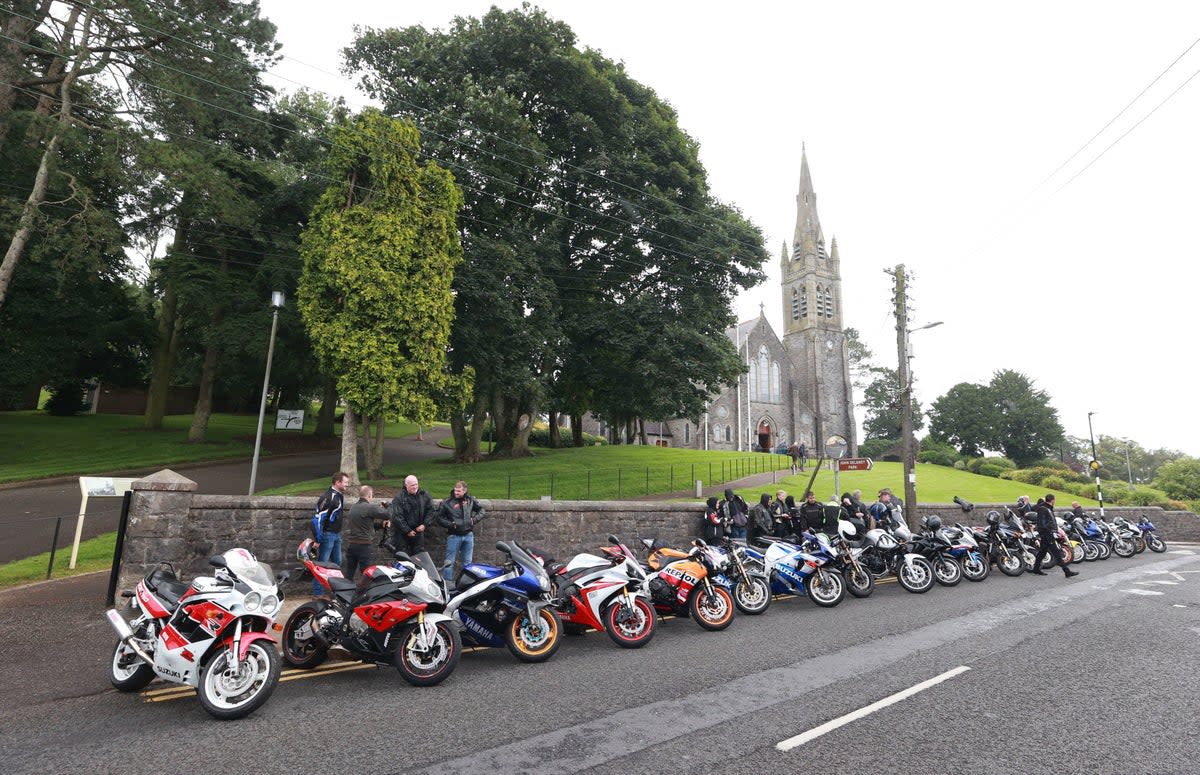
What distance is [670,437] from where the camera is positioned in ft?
201

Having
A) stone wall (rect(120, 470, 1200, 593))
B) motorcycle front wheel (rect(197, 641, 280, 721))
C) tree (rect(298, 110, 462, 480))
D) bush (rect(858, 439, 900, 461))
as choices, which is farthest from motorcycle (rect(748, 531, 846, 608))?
bush (rect(858, 439, 900, 461))

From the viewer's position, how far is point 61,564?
1036 cm

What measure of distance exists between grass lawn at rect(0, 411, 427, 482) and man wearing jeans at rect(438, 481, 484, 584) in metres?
19.0

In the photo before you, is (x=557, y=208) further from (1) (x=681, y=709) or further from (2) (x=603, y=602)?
(1) (x=681, y=709)

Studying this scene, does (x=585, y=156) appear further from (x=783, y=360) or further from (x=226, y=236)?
(x=783, y=360)

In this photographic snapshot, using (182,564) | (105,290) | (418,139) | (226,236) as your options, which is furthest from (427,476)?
(105,290)

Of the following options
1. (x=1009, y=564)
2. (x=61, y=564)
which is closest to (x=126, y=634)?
(x=61, y=564)

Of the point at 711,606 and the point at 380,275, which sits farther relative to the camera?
the point at 380,275

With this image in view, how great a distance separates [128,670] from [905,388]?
17.5 metres

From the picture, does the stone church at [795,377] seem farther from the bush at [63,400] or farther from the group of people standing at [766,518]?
the bush at [63,400]

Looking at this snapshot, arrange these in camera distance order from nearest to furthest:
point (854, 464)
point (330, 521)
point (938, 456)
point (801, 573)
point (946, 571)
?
point (330, 521) < point (801, 573) < point (946, 571) < point (854, 464) < point (938, 456)

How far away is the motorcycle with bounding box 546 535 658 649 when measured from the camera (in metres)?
6.95

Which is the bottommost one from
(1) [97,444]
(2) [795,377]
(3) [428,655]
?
(3) [428,655]

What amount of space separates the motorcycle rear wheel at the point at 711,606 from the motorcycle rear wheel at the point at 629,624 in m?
1.03
